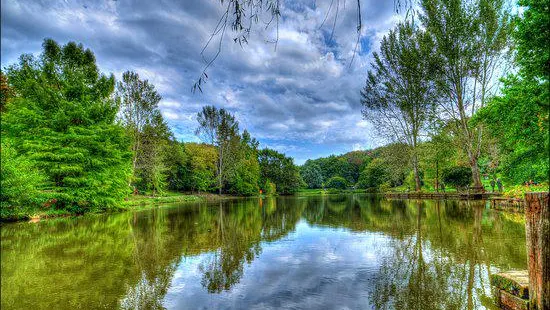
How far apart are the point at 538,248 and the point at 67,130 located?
21.1m

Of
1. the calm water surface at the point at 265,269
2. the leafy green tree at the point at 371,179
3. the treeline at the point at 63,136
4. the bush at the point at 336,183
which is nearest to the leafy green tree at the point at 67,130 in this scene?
the treeline at the point at 63,136

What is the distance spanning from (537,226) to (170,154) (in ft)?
151

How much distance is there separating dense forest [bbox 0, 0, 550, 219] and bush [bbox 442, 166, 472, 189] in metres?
0.14

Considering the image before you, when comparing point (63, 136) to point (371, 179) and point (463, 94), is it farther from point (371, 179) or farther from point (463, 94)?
point (371, 179)

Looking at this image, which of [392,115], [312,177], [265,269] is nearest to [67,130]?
[265,269]

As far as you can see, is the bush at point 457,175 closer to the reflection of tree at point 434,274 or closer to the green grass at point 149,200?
the reflection of tree at point 434,274

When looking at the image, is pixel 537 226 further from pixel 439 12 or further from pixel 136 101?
pixel 136 101

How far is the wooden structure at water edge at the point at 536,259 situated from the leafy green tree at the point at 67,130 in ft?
63.5

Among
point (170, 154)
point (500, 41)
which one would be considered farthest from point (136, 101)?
point (500, 41)

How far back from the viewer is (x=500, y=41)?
66.1 feet

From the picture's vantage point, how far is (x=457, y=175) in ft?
95.5

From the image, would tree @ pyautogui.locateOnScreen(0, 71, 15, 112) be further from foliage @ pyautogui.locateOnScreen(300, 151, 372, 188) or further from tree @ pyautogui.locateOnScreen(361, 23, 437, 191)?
foliage @ pyautogui.locateOnScreen(300, 151, 372, 188)

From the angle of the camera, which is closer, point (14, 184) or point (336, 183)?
point (14, 184)

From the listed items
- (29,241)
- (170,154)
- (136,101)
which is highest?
(136,101)
